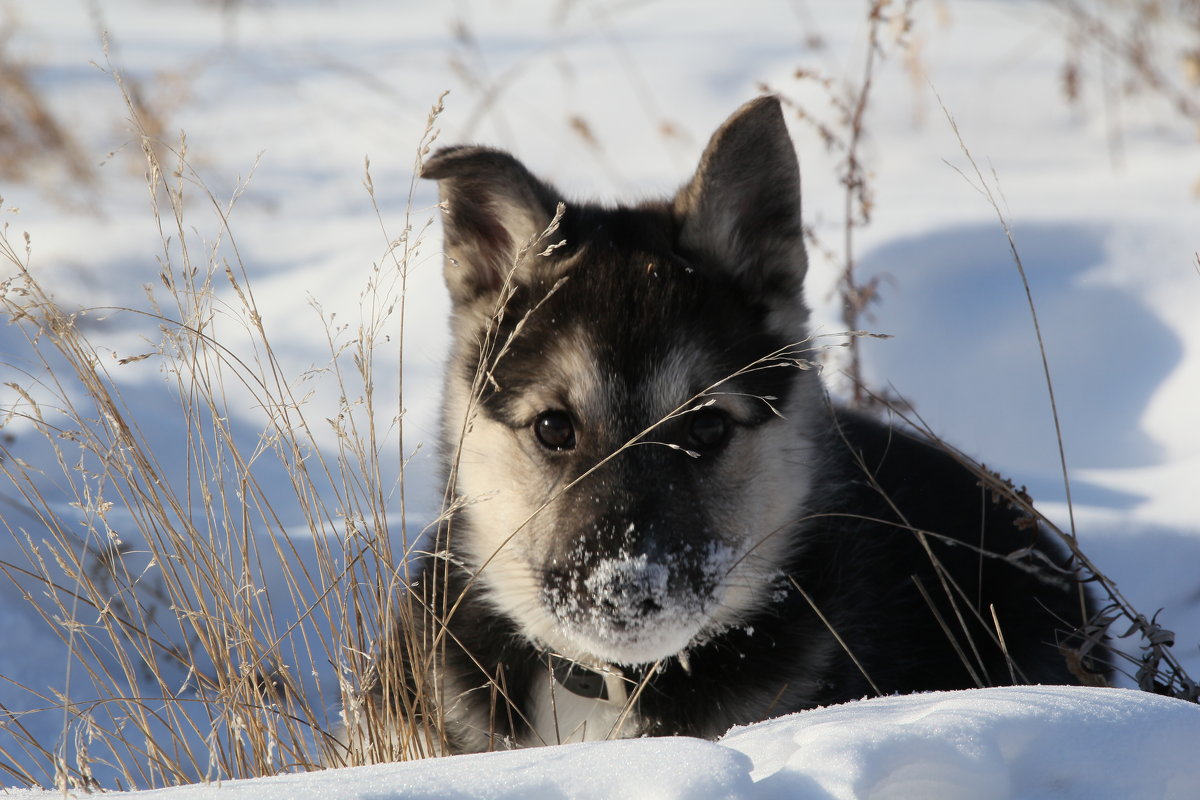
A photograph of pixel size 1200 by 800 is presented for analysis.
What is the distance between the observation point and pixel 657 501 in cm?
273

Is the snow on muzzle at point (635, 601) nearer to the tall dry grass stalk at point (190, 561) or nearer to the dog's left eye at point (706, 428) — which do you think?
the dog's left eye at point (706, 428)

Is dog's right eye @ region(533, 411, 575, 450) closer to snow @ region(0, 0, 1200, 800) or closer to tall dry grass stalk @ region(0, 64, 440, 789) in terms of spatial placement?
tall dry grass stalk @ region(0, 64, 440, 789)

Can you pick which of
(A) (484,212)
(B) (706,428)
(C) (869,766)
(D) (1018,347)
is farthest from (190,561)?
(D) (1018,347)

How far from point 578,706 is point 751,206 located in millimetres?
1454

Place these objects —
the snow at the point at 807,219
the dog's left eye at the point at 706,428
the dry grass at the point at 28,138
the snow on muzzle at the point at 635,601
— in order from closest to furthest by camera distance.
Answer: the snow at the point at 807,219 → the snow on muzzle at the point at 635,601 → the dog's left eye at the point at 706,428 → the dry grass at the point at 28,138

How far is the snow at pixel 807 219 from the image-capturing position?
76.2 inches

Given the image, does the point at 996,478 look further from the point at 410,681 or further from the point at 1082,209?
the point at 1082,209

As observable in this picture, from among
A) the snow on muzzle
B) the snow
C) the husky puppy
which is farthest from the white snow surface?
the husky puppy

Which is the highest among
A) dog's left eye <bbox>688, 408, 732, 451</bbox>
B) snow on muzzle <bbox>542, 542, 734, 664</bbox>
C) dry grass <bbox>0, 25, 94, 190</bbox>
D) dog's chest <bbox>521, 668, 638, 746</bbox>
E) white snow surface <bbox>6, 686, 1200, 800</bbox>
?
dry grass <bbox>0, 25, 94, 190</bbox>

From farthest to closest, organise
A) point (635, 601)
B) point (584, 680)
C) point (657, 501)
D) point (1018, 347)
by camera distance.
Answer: point (1018, 347) → point (584, 680) → point (657, 501) → point (635, 601)

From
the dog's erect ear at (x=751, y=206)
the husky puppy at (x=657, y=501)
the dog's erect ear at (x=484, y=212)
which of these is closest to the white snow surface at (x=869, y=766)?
the husky puppy at (x=657, y=501)

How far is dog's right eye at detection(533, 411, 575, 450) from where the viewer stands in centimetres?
292

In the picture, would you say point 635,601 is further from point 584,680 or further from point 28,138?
point 28,138

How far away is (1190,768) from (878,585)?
5.13ft
